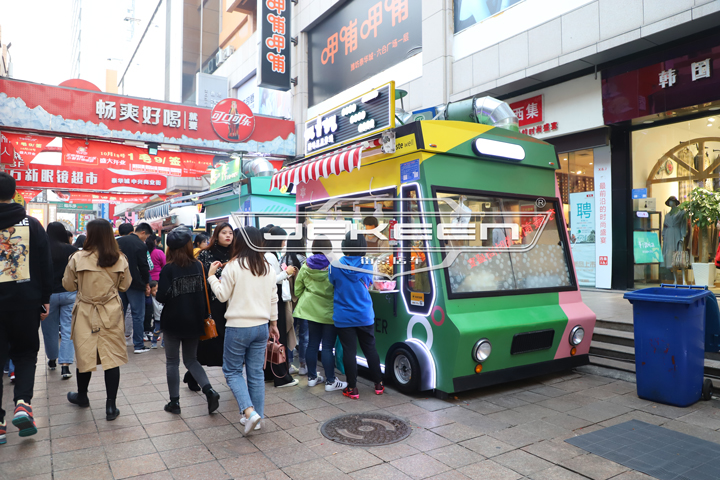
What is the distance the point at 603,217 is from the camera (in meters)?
10.0

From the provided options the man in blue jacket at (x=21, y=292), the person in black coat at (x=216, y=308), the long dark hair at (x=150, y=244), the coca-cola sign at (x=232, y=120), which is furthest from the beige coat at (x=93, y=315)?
the coca-cola sign at (x=232, y=120)

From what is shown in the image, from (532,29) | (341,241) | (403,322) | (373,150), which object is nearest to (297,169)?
(373,150)

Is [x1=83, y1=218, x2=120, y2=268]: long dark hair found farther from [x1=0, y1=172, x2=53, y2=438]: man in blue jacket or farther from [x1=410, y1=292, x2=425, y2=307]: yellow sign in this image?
[x1=410, y1=292, x2=425, y2=307]: yellow sign

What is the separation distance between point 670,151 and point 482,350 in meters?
7.20

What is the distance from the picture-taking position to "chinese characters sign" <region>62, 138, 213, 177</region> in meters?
13.8

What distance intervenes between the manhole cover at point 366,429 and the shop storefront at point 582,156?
7.28 meters

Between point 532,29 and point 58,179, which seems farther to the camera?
point 58,179

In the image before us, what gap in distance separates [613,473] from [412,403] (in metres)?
1.93

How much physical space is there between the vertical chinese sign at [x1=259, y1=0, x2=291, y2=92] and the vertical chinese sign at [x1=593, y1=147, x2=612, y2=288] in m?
10.5

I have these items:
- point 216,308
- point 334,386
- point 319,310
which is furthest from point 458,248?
point 216,308

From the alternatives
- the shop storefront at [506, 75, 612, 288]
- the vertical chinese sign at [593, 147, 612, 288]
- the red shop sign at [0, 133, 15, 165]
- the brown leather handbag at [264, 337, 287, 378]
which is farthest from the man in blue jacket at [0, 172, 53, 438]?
the red shop sign at [0, 133, 15, 165]

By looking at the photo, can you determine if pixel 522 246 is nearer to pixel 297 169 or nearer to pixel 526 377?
pixel 526 377

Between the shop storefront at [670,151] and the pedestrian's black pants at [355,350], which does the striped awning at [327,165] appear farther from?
the shop storefront at [670,151]

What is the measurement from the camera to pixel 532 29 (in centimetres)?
958
